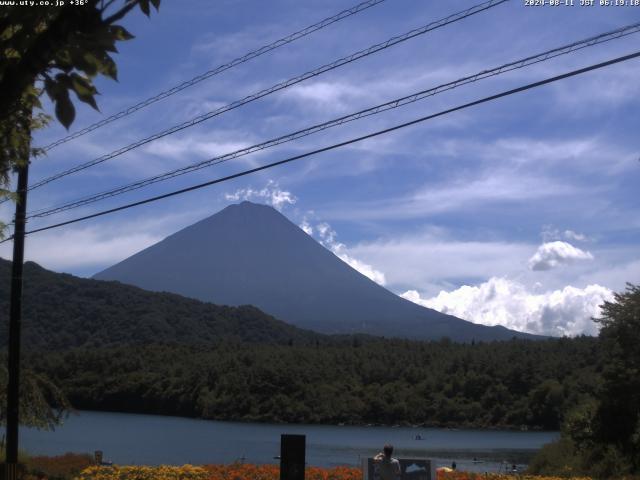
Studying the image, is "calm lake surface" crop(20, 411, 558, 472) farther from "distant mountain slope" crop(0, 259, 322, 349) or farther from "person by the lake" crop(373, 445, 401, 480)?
"distant mountain slope" crop(0, 259, 322, 349)

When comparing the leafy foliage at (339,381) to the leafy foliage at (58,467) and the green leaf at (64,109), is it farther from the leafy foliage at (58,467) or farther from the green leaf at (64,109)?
the green leaf at (64,109)

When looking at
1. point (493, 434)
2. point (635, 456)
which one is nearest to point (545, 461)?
point (635, 456)

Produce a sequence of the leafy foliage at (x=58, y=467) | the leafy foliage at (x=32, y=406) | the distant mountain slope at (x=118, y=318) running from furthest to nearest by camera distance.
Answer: the distant mountain slope at (x=118, y=318) → the leafy foliage at (x=32, y=406) → the leafy foliage at (x=58, y=467)

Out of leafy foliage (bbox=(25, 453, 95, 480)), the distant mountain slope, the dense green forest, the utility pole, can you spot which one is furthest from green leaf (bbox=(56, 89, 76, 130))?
the distant mountain slope

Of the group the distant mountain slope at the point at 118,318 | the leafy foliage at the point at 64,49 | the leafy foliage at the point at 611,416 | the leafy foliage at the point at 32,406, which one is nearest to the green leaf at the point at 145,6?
the leafy foliage at the point at 64,49

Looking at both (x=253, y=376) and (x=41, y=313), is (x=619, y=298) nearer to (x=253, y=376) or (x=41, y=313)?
(x=253, y=376)
